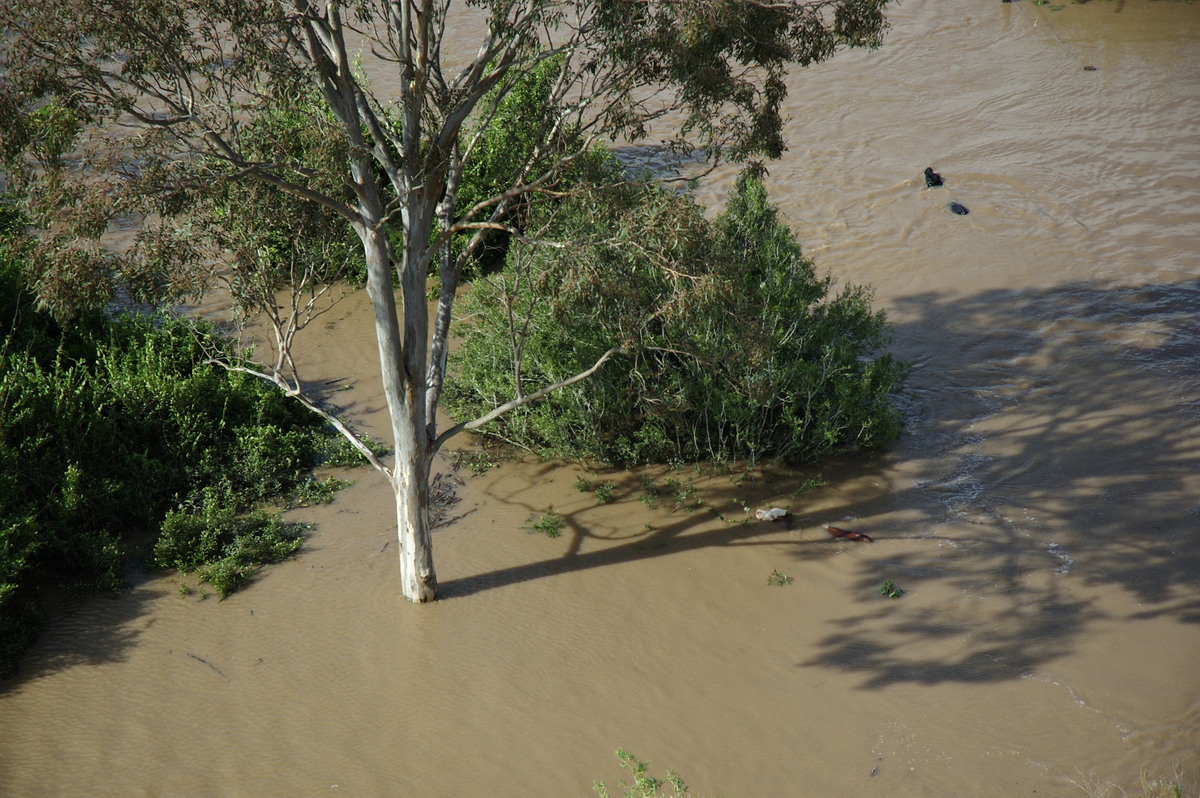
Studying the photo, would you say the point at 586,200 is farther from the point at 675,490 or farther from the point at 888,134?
the point at 888,134

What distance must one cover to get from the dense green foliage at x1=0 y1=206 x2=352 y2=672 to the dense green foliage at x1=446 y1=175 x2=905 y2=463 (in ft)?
7.21

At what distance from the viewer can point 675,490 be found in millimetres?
9430

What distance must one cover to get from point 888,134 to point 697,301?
1305 centimetres

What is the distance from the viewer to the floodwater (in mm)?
6660

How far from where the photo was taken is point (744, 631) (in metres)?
7.84

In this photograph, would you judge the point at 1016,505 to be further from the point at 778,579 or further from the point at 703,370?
the point at 703,370

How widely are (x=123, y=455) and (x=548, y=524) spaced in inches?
163

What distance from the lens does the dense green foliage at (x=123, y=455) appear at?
8250 mm

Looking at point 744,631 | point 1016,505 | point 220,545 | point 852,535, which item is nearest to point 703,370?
point 852,535

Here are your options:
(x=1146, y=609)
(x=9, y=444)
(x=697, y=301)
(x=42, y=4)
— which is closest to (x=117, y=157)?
(x=42, y=4)

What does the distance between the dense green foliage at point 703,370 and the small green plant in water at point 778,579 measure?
1467 millimetres

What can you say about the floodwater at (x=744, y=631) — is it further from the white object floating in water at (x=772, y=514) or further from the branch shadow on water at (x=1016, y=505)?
the white object floating in water at (x=772, y=514)

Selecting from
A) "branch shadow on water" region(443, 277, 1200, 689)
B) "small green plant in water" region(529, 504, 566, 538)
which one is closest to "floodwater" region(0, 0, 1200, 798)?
"branch shadow on water" region(443, 277, 1200, 689)

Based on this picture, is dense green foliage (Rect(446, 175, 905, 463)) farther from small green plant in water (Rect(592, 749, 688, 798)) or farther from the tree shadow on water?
small green plant in water (Rect(592, 749, 688, 798))
